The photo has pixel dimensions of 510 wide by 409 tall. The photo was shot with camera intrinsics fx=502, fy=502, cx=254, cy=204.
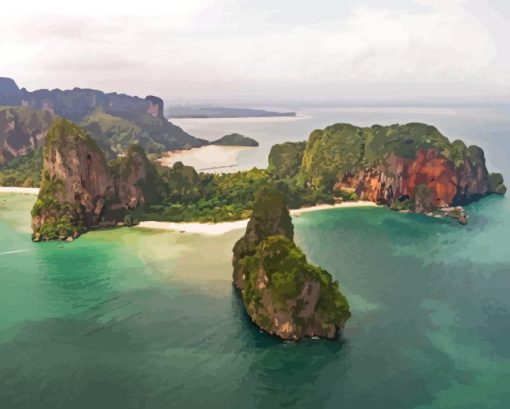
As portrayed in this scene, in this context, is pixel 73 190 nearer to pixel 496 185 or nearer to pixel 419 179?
pixel 419 179

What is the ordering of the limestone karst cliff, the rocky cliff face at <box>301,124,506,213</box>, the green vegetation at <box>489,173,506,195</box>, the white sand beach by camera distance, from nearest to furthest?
1. the rocky cliff face at <box>301,124,506,213</box>
2. the limestone karst cliff
3. the green vegetation at <box>489,173,506,195</box>
4. the white sand beach

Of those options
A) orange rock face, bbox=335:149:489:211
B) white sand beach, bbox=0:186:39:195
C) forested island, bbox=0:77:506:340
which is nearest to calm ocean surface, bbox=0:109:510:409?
forested island, bbox=0:77:506:340

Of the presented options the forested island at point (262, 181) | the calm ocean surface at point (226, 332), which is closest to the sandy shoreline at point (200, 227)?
the forested island at point (262, 181)

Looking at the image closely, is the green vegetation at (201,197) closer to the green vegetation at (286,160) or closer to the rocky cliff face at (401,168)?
the green vegetation at (286,160)

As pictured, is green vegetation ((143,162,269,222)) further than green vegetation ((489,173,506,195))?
No

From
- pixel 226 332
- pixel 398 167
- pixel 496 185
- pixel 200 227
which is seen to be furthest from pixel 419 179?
pixel 226 332

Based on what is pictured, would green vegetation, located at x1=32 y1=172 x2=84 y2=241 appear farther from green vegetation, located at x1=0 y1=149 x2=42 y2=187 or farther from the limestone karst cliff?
green vegetation, located at x1=0 y1=149 x2=42 y2=187

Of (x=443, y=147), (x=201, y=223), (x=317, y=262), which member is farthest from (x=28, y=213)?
(x=443, y=147)
